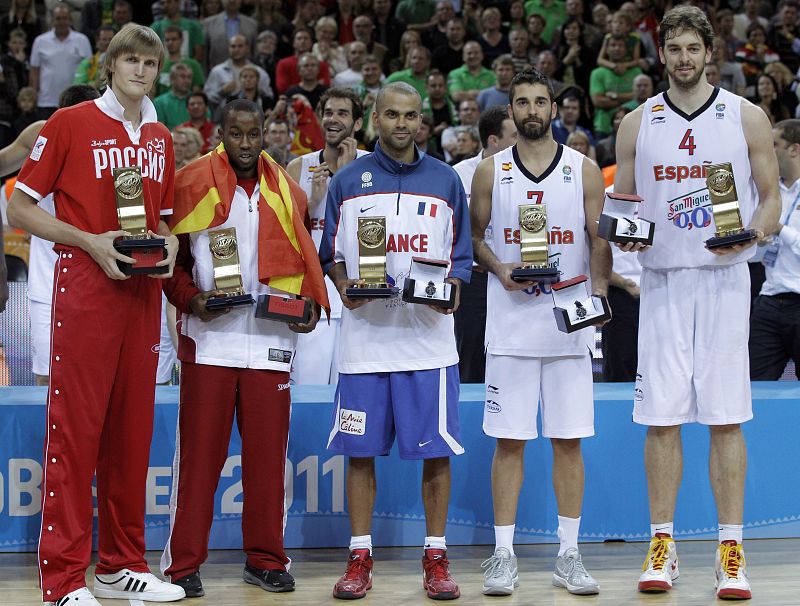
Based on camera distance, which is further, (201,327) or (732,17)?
(732,17)

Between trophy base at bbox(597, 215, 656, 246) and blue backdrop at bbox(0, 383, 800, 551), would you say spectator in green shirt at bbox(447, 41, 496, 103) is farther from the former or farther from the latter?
trophy base at bbox(597, 215, 656, 246)

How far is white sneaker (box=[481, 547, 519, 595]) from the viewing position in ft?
15.9

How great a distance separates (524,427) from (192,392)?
1.47m

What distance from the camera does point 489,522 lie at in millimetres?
5812

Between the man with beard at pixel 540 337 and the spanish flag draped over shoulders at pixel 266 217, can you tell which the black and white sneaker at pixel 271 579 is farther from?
the spanish flag draped over shoulders at pixel 266 217

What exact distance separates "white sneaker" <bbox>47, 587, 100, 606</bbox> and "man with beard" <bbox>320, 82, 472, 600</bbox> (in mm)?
1026

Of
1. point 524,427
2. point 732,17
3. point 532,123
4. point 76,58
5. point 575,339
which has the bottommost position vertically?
point 524,427

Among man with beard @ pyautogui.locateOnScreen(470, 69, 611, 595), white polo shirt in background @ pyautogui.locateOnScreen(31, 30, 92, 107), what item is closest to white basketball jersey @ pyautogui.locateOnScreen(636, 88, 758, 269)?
man with beard @ pyautogui.locateOnScreen(470, 69, 611, 595)

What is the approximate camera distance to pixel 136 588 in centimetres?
468

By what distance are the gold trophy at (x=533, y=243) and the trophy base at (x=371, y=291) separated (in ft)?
1.84

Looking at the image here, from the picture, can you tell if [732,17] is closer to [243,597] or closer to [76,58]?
[76,58]

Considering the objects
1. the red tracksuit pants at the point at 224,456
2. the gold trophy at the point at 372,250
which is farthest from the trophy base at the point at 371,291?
the red tracksuit pants at the point at 224,456

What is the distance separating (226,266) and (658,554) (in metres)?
2.27

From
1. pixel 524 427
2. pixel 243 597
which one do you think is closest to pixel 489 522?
pixel 524 427
